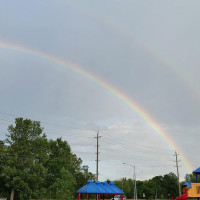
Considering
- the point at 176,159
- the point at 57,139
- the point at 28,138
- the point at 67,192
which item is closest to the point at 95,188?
Result: the point at 67,192

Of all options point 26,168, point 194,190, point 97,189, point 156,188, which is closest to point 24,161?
point 26,168

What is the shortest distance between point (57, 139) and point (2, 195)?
773 inches

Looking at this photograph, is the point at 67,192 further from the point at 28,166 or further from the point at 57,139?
the point at 57,139

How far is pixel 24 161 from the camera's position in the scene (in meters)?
48.0

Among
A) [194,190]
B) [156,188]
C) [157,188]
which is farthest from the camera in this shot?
[157,188]

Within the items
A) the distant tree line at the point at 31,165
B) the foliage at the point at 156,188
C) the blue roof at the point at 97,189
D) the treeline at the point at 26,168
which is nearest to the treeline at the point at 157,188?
the foliage at the point at 156,188

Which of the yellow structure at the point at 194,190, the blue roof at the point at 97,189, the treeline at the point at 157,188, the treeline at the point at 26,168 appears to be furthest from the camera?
the treeline at the point at 157,188

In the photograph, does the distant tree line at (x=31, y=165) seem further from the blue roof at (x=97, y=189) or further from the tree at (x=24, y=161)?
the blue roof at (x=97, y=189)

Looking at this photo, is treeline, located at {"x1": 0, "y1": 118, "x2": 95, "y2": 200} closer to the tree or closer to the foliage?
the tree

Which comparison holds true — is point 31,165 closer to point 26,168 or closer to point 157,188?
point 26,168

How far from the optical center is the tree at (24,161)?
46031 mm

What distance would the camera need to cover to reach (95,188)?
34.7 meters

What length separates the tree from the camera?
4603 centimetres

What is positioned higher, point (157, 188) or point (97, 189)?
point (97, 189)
